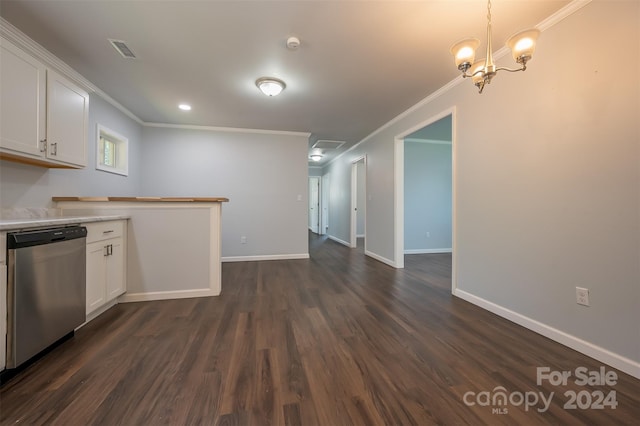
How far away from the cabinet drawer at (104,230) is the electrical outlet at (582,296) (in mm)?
3816

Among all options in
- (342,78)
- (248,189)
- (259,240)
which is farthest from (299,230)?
(342,78)

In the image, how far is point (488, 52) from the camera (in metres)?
1.55

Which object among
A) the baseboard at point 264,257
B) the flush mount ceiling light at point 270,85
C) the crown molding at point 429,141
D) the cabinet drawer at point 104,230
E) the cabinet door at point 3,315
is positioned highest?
the crown molding at point 429,141

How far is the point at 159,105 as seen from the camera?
352 cm

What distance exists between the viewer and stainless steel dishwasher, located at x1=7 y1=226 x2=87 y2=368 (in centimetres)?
145

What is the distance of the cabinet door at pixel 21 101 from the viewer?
5.71 feet

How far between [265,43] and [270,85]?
0.62m

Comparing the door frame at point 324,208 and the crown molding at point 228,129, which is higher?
the crown molding at point 228,129

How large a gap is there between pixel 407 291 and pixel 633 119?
7.47 ft

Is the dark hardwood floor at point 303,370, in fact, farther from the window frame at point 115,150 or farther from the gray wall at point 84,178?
the window frame at point 115,150

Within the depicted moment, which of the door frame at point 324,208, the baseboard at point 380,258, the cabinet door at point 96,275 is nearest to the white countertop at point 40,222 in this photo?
the cabinet door at point 96,275

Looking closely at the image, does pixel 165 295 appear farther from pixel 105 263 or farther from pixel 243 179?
pixel 243 179

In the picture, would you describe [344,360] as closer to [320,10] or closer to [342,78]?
[320,10]

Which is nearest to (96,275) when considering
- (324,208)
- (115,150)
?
(115,150)
